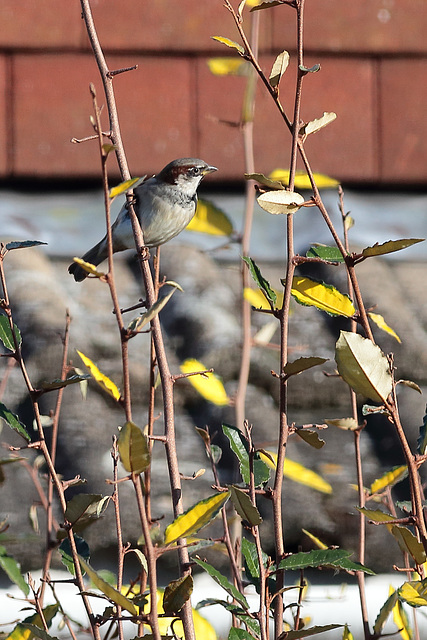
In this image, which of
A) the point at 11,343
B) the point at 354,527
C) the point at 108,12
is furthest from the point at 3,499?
the point at 108,12

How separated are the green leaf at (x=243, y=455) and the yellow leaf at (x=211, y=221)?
350mm

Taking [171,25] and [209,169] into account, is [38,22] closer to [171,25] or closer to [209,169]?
[171,25]

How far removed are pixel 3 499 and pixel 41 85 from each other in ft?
4.42

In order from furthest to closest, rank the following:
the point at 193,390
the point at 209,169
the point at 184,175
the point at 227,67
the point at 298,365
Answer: the point at 193,390, the point at 184,175, the point at 209,169, the point at 227,67, the point at 298,365

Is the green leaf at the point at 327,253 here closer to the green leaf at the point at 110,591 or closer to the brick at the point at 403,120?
the green leaf at the point at 110,591

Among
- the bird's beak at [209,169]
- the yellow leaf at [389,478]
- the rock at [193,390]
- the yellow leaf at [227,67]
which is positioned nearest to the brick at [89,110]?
the rock at [193,390]

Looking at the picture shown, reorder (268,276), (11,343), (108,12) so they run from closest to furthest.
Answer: (11,343) < (268,276) < (108,12)

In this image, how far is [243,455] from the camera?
2.36 feet

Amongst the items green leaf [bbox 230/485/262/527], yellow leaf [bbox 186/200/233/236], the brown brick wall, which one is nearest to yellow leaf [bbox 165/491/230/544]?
green leaf [bbox 230/485/262/527]

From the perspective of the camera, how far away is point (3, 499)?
1642mm

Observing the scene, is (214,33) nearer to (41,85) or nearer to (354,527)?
(41,85)

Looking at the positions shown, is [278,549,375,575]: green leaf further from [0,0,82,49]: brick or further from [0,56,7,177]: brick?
[0,0,82,49]: brick

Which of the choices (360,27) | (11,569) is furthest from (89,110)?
(11,569)

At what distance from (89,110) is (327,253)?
6.21ft
